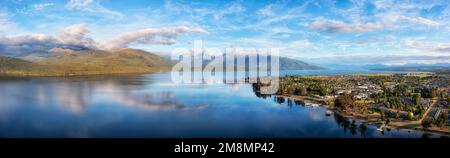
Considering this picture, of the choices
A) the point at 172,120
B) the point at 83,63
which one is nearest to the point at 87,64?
the point at 83,63

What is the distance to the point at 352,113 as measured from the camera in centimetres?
1367

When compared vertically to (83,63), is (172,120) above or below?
below

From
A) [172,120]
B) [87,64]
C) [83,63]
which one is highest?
[83,63]

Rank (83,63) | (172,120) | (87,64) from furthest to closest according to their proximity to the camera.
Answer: (83,63) < (87,64) < (172,120)

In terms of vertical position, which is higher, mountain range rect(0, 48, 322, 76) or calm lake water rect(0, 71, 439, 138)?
mountain range rect(0, 48, 322, 76)

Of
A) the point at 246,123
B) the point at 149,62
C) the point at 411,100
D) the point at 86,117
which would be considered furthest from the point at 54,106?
the point at 149,62

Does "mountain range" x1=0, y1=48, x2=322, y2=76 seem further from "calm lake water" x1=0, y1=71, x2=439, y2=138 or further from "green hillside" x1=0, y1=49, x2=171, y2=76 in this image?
"calm lake water" x1=0, y1=71, x2=439, y2=138

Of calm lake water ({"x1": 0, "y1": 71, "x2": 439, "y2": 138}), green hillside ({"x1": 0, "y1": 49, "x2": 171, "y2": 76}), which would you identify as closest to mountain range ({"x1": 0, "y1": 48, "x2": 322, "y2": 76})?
green hillside ({"x1": 0, "y1": 49, "x2": 171, "y2": 76})

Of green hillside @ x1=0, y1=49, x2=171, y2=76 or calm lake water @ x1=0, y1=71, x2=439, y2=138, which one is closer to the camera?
calm lake water @ x1=0, y1=71, x2=439, y2=138

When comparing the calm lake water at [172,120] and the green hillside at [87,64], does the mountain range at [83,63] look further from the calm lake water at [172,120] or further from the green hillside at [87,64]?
the calm lake water at [172,120]

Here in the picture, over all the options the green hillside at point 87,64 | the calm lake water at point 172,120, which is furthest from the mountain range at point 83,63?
the calm lake water at point 172,120

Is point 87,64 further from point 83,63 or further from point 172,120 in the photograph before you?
point 172,120

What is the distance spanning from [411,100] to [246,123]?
1096 cm
